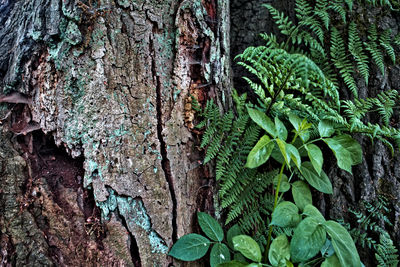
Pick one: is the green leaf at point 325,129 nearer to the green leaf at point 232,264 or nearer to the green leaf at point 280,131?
the green leaf at point 280,131

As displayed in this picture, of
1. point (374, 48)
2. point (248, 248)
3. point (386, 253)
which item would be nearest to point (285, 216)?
point (248, 248)

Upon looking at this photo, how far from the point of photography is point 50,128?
158 cm

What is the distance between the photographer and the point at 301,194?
170cm

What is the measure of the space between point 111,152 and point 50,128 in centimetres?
41

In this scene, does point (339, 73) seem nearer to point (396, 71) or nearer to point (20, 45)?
point (396, 71)

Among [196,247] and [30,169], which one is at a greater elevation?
[30,169]

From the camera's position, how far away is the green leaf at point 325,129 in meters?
1.68

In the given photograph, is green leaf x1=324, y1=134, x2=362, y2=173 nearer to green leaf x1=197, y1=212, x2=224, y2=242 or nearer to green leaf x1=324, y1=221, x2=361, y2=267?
green leaf x1=324, y1=221, x2=361, y2=267

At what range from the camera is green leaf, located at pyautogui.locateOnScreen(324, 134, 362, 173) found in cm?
163

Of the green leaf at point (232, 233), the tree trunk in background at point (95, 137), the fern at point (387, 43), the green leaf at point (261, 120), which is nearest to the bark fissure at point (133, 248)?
the tree trunk in background at point (95, 137)

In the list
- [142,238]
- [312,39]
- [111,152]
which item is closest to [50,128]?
[111,152]

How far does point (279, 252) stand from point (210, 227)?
427 millimetres

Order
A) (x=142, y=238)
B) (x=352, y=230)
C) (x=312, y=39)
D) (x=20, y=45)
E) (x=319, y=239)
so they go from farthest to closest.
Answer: (x=312, y=39), (x=352, y=230), (x=20, y=45), (x=142, y=238), (x=319, y=239)

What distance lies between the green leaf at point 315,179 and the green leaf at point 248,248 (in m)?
0.57
